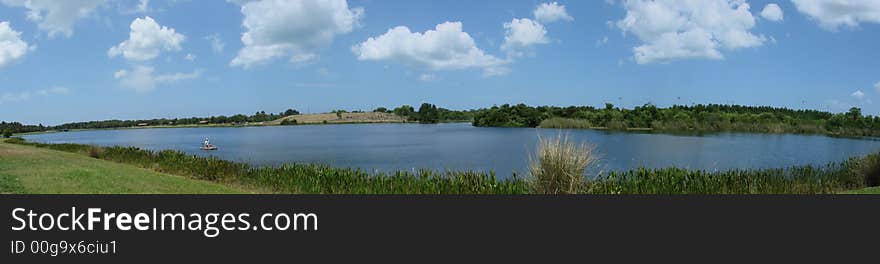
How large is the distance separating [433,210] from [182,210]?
2.64 m

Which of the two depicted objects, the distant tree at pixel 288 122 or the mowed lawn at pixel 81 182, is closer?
the mowed lawn at pixel 81 182

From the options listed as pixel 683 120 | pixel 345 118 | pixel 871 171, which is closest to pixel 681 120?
pixel 683 120

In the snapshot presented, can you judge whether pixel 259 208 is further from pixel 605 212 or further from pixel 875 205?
pixel 875 205

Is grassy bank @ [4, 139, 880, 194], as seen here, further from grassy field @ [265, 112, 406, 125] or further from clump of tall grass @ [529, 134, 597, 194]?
grassy field @ [265, 112, 406, 125]

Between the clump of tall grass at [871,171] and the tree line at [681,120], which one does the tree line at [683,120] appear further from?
the clump of tall grass at [871,171]

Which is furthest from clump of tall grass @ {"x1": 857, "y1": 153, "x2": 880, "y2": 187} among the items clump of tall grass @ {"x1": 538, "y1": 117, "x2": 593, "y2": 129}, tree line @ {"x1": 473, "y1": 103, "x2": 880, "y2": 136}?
clump of tall grass @ {"x1": 538, "y1": 117, "x2": 593, "y2": 129}

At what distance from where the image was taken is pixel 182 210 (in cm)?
580

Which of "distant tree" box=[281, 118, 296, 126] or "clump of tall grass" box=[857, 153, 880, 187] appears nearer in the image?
"clump of tall grass" box=[857, 153, 880, 187]

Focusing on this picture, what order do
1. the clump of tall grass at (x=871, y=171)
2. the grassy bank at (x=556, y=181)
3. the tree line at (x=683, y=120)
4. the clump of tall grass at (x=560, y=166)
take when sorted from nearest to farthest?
the clump of tall grass at (x=560, y=166)
the grassy bank at (x=556, y=181)
the clump of tall grass at (x=871, y=171)
the tree line at (x=683, y=120)

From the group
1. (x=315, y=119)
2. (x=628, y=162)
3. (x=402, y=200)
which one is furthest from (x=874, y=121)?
(x=315, y=119)

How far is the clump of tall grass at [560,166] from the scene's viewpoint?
388 inches


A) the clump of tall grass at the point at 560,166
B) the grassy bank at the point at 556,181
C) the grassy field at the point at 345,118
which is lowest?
the grassy bank at the point at 556,181

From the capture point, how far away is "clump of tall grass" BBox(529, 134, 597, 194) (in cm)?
987

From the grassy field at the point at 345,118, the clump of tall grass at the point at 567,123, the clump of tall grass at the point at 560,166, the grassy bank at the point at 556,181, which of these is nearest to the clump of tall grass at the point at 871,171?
the grassy bank at the point at 556,181
